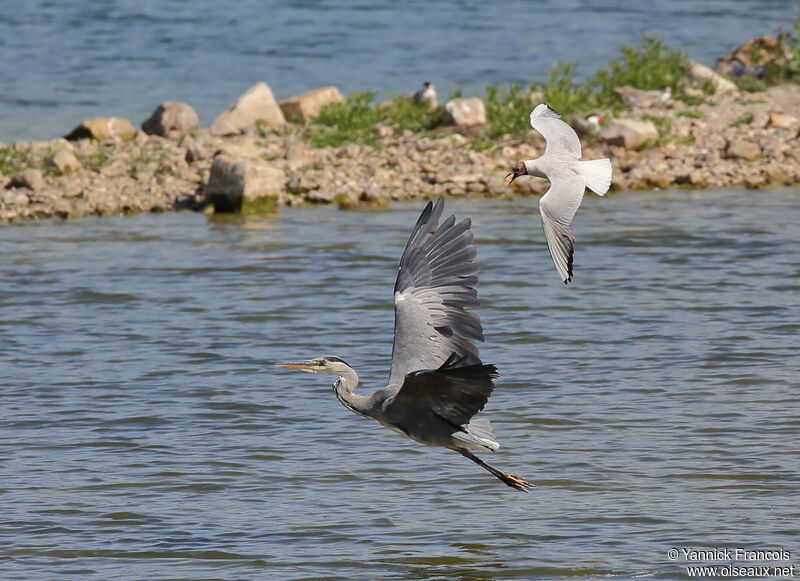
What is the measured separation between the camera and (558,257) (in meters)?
6.90

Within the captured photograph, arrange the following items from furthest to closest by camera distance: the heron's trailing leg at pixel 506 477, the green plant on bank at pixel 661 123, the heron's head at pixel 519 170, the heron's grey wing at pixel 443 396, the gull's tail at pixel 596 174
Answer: the green plant on bank at pixel 661 123 < the heron's head at pixel 519 170 < the gull's tail at pixel 596 174 < the heron's trailing leg at pixel 506 477 < the heron's grey wing at pixel 443 396

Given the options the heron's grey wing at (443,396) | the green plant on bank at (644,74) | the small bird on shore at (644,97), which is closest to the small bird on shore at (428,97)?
the green plant on bank at (644,74)

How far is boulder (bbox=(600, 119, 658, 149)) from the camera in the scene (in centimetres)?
1448

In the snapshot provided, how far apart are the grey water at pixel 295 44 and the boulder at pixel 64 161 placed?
8.24 ft

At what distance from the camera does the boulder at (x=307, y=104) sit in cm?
1623

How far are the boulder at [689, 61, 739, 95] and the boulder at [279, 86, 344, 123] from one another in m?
3.91

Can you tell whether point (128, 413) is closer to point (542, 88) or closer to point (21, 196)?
point (21, 196)

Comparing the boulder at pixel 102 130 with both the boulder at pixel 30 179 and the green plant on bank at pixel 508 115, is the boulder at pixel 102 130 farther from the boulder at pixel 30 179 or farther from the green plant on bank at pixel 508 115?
the green plant on bank at pixel 508 115

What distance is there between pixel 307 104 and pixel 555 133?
8045mm

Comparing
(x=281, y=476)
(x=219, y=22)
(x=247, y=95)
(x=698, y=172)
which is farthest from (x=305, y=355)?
(x=219, y=22)

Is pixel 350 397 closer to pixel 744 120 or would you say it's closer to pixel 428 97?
pixel 744 120

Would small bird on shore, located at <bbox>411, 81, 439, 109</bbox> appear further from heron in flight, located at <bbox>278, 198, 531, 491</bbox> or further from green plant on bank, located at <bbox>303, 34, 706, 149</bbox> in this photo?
heron in flight, located at <bbox>278, 198, 531, 491</bbox>

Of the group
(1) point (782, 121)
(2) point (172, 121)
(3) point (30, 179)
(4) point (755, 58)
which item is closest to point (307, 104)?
(2) point (172, 121)

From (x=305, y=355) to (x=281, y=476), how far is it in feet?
7.41
